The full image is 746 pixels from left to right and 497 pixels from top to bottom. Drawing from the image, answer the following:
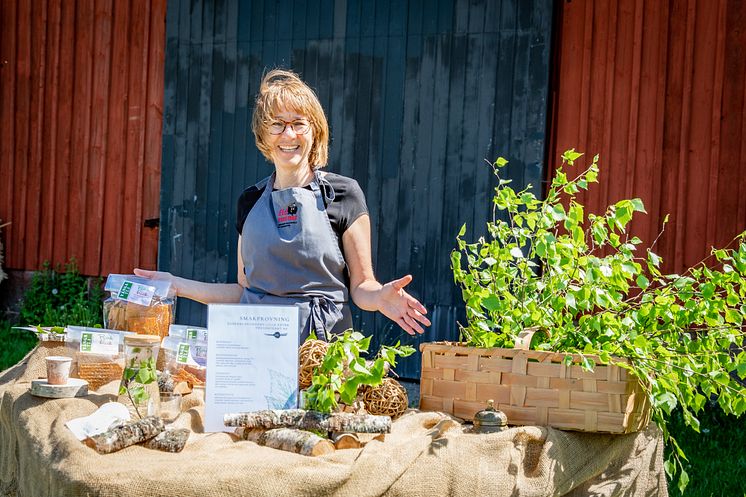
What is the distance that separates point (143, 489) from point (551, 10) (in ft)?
15.4

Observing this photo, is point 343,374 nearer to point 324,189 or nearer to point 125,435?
point 125,435

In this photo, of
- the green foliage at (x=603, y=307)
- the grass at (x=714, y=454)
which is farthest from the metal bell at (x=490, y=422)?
the grass at (x=714, y=454)

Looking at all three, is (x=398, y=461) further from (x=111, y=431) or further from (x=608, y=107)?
(x=608, y=107)

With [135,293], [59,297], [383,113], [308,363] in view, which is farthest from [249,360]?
[59,297]

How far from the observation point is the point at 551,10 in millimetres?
5707

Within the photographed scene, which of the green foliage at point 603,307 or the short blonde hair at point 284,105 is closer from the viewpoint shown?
the green foliage at point 603,307

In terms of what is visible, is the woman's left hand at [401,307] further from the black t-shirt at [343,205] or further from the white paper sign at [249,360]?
the black t-shirt at [343,205]

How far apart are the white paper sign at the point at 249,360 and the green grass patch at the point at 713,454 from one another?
2417 millimetres

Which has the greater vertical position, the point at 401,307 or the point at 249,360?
the point at 401,307

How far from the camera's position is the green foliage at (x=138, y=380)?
2.12 meters

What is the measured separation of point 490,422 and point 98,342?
1084mm

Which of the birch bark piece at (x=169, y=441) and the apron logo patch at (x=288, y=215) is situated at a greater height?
the apron logo patch at (x=288, y=215)

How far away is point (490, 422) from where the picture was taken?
6.84 feet

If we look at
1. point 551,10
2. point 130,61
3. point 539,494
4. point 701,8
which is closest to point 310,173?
point 539,494
